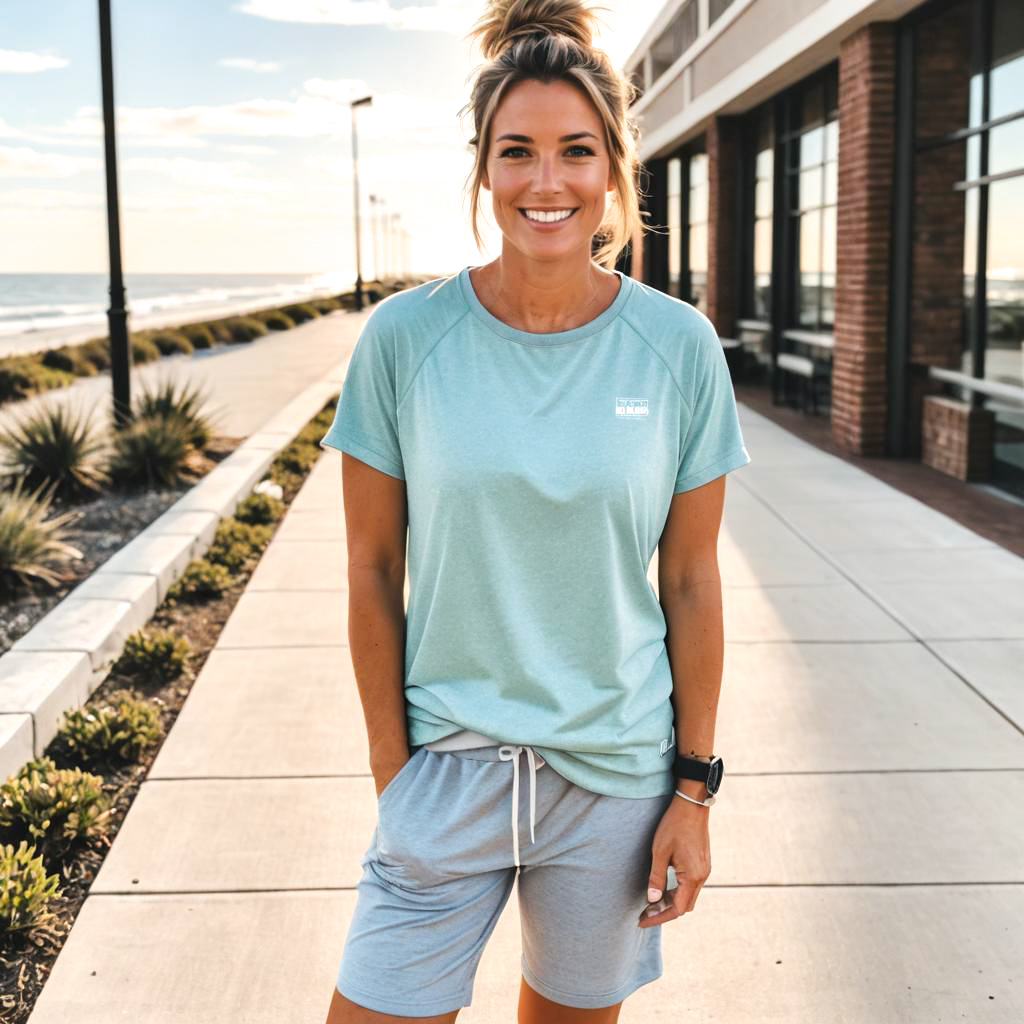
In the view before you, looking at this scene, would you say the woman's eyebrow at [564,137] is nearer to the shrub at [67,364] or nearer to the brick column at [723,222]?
the brick column at [723,222]

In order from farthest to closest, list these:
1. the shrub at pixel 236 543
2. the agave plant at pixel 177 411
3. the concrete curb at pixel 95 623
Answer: the agave plant at pixel 177 411, the shrub at pixel 236 543, the concrete curb at pixel 95 623

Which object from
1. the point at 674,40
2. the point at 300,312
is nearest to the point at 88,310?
the point at 300,312

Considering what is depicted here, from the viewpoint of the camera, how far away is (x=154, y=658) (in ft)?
18.1

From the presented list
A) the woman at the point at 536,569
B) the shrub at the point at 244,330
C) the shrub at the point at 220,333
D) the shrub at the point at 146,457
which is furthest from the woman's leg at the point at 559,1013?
the shrub at the point at 244,330

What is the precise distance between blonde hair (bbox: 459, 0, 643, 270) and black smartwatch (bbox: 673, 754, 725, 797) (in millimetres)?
855

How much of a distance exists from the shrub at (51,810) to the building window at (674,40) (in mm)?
17163

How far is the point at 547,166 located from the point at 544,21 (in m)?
0.23

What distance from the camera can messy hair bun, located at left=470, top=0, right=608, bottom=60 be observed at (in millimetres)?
1906

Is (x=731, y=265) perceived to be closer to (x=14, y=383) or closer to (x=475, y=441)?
(x=14, y=383)

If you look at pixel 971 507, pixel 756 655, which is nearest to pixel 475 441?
pixel 756 655

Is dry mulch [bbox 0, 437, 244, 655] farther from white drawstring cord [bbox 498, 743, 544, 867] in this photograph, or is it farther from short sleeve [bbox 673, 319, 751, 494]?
short sleeve [bbox 673, 319, 751, 494]

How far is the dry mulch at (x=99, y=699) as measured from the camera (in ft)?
10.7

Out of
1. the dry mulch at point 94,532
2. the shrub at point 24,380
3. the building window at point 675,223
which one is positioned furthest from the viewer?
the building window at point 675,223

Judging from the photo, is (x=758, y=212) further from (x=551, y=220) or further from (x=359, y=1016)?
(x=359, y=1016)
